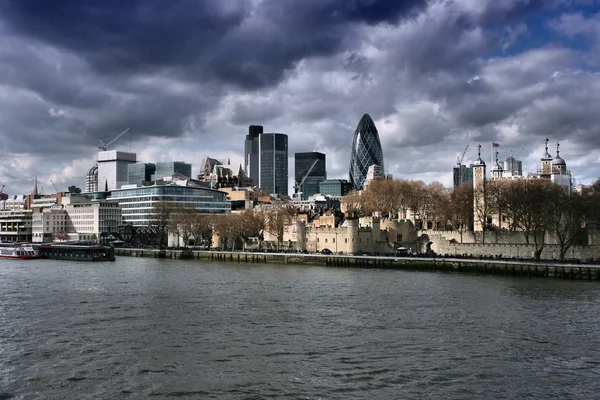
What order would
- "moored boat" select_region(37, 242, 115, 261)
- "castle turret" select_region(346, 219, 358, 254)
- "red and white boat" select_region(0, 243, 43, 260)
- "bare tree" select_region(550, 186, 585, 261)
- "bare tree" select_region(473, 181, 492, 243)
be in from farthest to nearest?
1. "red and white boat" select_region(0, 243, 43, 260)
2. "moored boat" select_region(37, 242, 115, 261)
3. "castle turret" select_region(346, 219, 358, 254)
4. "bare tree" select_region(473, 181, 492, 243)
5. "bare tree" select_region(550, 186, 585, 261)

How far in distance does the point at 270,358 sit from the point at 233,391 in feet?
17.9

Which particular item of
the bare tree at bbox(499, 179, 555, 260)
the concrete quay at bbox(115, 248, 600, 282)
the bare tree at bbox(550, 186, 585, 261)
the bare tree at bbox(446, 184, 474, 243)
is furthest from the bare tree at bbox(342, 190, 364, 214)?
the bare tree at bbox(550, 186, 585, 261)

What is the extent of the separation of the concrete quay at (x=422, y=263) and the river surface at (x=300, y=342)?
372 inches

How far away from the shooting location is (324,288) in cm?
6181

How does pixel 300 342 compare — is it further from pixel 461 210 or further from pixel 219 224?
pixel 219 224

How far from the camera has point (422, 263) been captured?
8575cm

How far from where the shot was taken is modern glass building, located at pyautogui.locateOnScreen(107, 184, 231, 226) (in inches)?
6678

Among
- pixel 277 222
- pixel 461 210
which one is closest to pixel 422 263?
pixel 461 210

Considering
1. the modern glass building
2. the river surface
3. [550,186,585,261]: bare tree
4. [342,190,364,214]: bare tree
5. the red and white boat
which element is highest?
the modern glass building

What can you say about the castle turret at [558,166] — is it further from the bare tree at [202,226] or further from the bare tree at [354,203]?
the bare tree at [202,226]

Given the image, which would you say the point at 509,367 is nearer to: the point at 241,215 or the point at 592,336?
the point at 592,336

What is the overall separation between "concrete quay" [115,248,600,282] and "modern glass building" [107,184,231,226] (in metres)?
50.6

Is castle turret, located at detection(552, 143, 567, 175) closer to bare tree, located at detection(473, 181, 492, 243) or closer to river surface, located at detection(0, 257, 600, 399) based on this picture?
bare tree, located at detection(473, 181, 492, 243)

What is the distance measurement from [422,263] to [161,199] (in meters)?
97.8
